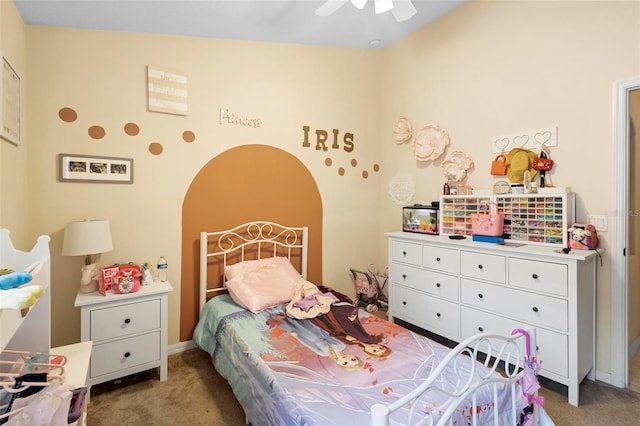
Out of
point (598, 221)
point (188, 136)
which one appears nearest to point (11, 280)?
point (188, 136)

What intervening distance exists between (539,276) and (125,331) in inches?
110

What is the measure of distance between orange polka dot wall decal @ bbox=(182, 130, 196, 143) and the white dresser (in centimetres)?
204

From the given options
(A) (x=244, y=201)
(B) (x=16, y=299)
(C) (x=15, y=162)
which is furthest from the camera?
(A) (x=244, y=201)

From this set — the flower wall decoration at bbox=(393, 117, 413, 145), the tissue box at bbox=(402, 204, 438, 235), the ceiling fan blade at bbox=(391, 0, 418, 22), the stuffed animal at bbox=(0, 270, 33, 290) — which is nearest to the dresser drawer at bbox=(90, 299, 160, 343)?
the stuffed animal at bbox=(0, 270, 33, 290)

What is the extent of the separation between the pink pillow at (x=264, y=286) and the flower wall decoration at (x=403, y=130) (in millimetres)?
1853

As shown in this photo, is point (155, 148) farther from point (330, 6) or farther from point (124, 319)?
point (330, 6)

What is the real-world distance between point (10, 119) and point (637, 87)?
3.86 metres

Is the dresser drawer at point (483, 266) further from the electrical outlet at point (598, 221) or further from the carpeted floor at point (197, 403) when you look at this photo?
the carpeted floor at point (197, 403)

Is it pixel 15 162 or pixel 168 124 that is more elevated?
pixel 168 124

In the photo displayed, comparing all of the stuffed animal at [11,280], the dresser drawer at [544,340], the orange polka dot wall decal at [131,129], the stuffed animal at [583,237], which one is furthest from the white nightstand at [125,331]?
the stuffed animal at [583,237]

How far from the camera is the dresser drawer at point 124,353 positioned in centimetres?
209

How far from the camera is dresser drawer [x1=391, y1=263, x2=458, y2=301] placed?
261 centimetres

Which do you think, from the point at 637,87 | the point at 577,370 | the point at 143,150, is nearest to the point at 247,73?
the point at 143,150

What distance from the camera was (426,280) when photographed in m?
2.80
